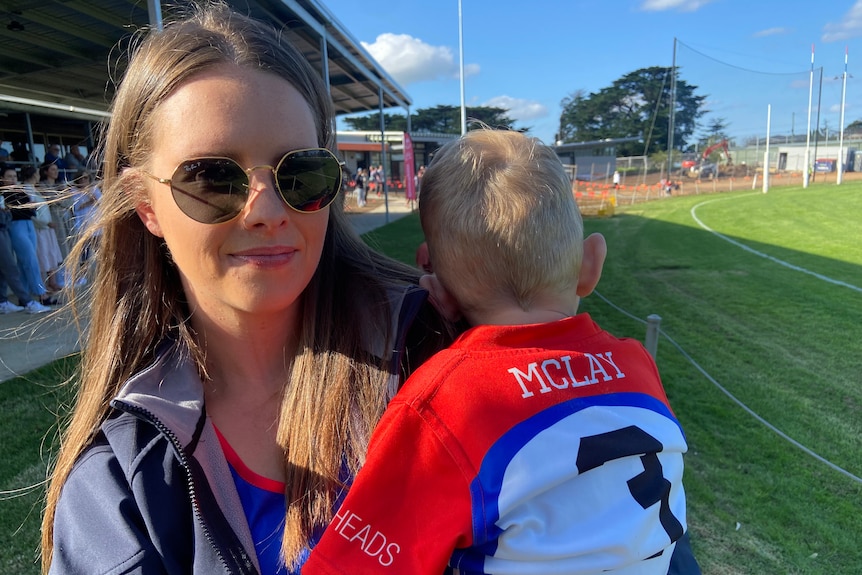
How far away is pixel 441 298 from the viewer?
1.44 metres

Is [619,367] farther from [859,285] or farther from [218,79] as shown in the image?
[859,285]

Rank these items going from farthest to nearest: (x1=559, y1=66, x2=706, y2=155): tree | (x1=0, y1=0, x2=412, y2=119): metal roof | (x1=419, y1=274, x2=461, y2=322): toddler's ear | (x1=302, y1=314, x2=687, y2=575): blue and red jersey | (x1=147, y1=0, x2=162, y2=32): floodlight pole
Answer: (x1=559, y1=66, x2=706, y2=155): tree → (x1=0, y1=0, x2=412, y2=119): metal roof → (x1=147, y1=0, x2=162, y2=32): floodlight pole → (x1=419, y1=274, x2=461, y2=322): toddler's ear → (x1=302, y1=314, x2=687, y2=575): blue and red jersey

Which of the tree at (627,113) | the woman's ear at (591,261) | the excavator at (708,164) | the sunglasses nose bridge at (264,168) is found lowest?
the woman's ear at (591,261)

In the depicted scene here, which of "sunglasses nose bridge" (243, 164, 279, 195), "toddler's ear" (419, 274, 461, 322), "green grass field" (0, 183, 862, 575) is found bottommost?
"green grass field" (0, 183, 862, 575)

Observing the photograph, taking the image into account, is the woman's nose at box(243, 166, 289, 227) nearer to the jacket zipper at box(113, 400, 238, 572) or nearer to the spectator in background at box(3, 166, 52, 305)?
the jacket zipper at box(113, 400, 238, 572)

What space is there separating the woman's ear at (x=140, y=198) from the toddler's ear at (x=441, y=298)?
25.6 inches

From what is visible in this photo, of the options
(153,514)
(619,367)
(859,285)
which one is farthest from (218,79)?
(859,285)

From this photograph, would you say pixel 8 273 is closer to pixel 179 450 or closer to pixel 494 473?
pixel 179 450

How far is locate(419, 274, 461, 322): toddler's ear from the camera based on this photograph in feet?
4.72

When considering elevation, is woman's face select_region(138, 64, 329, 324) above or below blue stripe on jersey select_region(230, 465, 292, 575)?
above

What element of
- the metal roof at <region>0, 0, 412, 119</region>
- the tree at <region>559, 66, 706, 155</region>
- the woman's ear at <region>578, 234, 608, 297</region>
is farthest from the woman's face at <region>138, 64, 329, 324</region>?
the tree at <region>559, 66, 706, 155</region>

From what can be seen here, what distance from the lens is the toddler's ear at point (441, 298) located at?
1.44 meters

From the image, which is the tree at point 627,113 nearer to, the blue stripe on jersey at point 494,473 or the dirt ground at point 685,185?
the dirt ground at point 685,185

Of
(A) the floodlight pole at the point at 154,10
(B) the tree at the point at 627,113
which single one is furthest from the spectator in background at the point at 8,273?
(B) the tree at the point at 627,113
